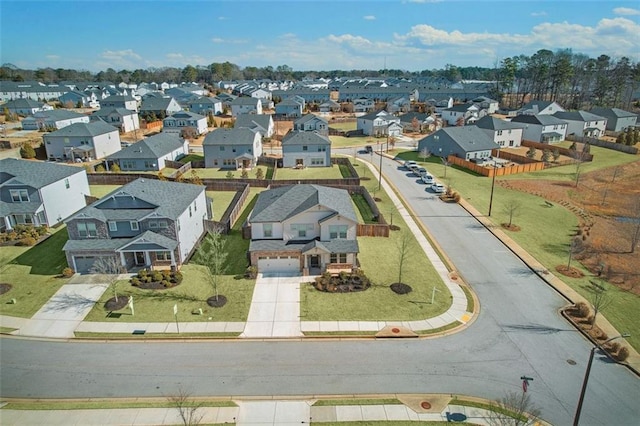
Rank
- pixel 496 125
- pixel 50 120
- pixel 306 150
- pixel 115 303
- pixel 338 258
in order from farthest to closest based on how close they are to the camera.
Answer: pixel 50 120
pixel 496 125
pixel 306 150
pixel 338 258
pixel 115 303

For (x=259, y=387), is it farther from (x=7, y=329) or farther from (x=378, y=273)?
(x=7, y=329)

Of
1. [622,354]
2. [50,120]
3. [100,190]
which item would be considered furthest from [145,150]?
[622,354]

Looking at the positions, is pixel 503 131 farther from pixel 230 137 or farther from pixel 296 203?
pixel 296 203

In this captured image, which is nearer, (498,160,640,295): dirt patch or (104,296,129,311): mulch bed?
(104,296,129,311): mulch bed

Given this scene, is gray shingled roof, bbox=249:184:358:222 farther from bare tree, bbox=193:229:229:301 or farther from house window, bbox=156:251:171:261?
house window, bbox=156:251:171:261

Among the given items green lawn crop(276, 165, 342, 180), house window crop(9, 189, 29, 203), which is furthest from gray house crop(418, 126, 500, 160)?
house window crop(9, 189, 29, 203)

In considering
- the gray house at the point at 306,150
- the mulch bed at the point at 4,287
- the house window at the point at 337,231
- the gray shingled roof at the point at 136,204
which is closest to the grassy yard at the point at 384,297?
the house window at the point at 337,231
